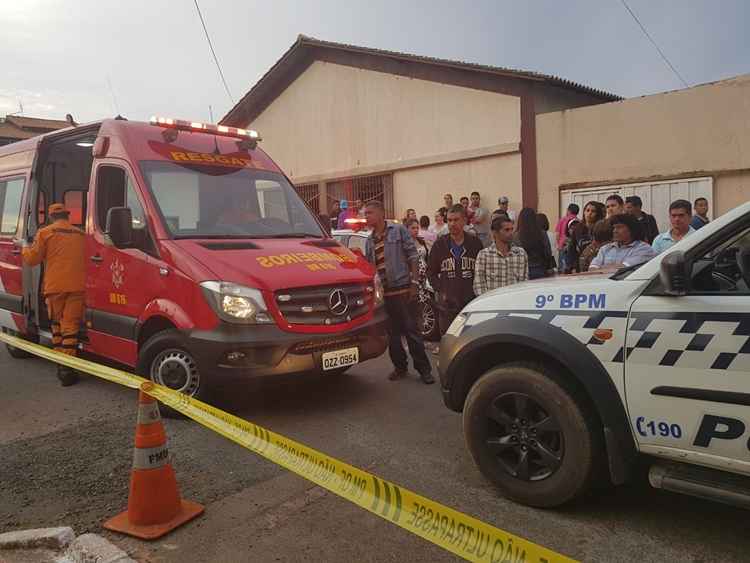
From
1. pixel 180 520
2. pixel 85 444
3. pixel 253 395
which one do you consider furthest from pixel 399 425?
pixel 85 444

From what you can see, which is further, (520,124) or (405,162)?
(405,162)

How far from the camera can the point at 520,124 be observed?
11.9 meters

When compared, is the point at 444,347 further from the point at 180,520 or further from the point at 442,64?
the point at 442,64

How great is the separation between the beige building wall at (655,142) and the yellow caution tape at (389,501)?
9.33 metres

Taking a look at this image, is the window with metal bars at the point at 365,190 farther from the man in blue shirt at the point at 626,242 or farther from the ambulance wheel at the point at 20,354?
the man in blue shirt at the point at 626,242

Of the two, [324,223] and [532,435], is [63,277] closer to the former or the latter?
[324,223]

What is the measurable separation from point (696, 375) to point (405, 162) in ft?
40.1

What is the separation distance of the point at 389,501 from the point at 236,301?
238cm

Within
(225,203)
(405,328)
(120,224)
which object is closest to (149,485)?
(120,224)

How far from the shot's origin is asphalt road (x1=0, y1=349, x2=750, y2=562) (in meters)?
2.79

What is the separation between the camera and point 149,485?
9.75 ft

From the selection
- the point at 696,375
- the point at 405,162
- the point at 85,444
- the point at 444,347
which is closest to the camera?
the point at 696,375

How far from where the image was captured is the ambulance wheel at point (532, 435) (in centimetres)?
288

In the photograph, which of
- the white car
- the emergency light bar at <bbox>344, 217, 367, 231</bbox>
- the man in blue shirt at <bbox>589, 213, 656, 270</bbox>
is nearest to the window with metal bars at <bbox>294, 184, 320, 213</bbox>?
the emergency light bar at <bbox>344, 217, 367, 231</bbox>
